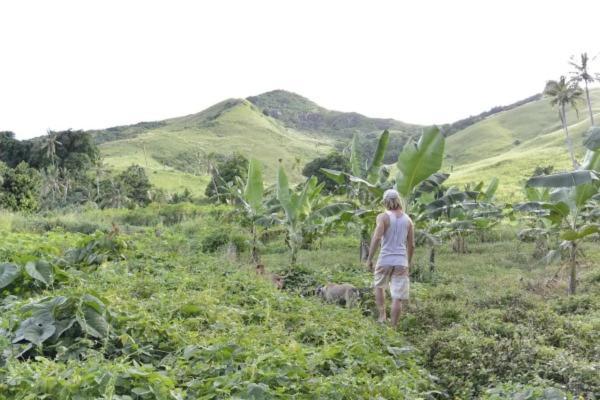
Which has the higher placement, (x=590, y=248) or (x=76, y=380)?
(x=76, y=380)

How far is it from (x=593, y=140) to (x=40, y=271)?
768 centimetres

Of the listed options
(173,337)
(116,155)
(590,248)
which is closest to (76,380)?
(173,337)

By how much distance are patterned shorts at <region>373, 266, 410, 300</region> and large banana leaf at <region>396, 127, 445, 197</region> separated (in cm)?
256

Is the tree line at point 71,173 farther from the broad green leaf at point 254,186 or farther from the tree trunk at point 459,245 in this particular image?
the broad green leaf at point 254,186

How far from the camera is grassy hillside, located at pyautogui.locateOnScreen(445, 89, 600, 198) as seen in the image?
49.6 metres

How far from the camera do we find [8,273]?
6.37 meters

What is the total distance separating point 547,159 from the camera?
51281 millimetres

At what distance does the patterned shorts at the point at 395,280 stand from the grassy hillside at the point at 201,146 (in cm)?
6342

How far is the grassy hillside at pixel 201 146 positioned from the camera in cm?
8625

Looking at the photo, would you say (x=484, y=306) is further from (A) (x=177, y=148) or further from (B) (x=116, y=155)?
(A) (x=177, y=148)

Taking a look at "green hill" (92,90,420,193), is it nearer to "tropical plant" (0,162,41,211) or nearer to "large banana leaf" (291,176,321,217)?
"tropical plant" (0,162,41,211)

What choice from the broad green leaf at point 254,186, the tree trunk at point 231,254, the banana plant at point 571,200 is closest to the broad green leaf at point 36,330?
the banana plant at point 571,200

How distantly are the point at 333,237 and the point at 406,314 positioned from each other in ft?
42.7

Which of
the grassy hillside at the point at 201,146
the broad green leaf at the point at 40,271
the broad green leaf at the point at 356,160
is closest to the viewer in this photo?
the broad green leaf at the point at 40,271
